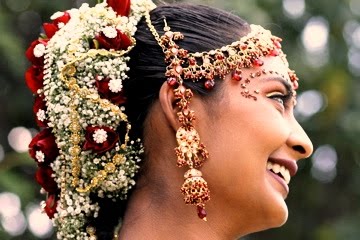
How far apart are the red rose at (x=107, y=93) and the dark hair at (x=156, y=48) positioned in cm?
4

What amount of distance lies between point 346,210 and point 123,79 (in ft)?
24.7

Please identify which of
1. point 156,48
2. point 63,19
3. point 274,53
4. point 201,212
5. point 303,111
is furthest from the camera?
point 303,111

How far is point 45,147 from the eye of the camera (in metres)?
4.92

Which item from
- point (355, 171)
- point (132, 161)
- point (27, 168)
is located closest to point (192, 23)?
point (132, 161)

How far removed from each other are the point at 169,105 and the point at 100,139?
0.31 meters

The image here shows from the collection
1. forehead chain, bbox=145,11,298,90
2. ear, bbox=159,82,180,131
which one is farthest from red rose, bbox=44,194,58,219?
forehead chain, bbox=145,11,298,90

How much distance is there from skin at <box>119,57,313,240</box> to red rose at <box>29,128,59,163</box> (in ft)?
1.33

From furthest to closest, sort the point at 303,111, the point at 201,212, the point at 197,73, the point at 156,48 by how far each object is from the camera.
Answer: the point at 303,111 < the point at 156,48 < the point at 197,73 < the point at 201,212

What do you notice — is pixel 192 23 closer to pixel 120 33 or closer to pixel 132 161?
pixel 120 33

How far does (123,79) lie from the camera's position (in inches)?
188

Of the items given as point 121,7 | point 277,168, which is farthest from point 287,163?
point 121,7

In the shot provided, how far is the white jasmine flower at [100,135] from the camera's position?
186 inches

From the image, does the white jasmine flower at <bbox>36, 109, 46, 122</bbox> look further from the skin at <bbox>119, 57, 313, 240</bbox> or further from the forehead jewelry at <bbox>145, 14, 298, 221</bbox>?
the forehead jewelry at <bbox>145, 14, 298, 221</bbox>

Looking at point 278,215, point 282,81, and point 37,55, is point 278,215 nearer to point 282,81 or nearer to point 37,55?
point 282,81
